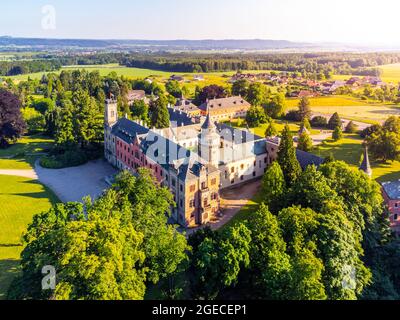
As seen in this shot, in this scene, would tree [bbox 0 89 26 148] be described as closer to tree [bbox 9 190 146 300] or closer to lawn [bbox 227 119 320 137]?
lawn [bbox 227 119 320 137]

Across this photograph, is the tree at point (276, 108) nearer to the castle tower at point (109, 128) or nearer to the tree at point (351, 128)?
the tree at point (351, 128)

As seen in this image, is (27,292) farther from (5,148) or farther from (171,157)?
(5,148)

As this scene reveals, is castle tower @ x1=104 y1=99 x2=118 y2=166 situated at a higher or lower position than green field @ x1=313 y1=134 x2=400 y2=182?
higher

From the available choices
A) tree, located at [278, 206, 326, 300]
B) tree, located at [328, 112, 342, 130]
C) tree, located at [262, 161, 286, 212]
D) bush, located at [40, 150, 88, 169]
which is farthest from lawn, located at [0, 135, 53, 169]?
tree, located at [328, 112, 342, 130]

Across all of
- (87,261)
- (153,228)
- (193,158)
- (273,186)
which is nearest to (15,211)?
(193,158)

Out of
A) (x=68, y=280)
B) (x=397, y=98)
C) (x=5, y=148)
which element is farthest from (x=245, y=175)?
(x=397, y=98)
